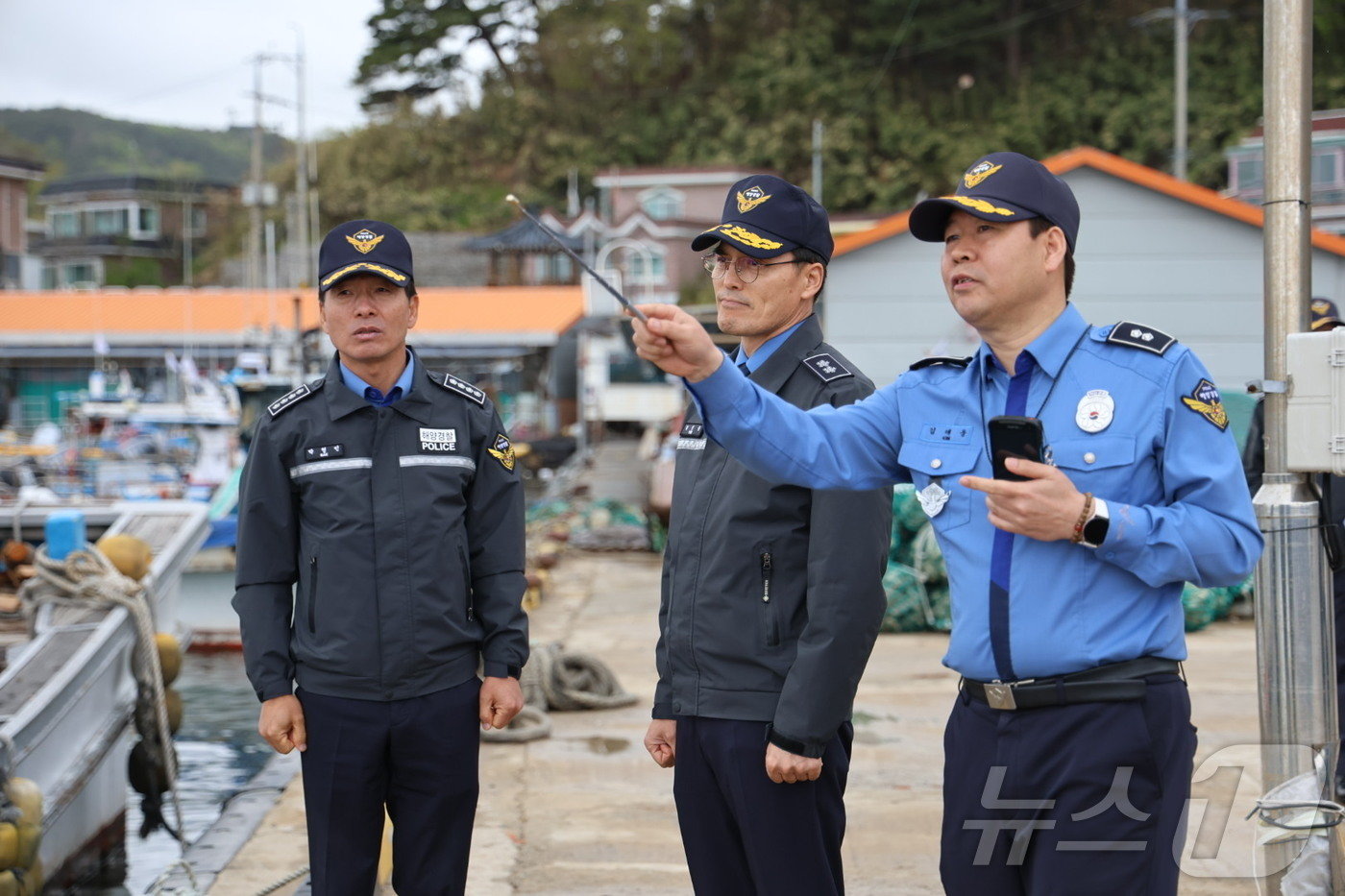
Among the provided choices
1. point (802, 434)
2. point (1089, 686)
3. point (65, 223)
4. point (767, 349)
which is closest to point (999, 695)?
point (1089, 686)

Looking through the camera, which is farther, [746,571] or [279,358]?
[279,358]

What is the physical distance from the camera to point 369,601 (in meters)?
3.18

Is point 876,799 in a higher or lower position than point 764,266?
lower

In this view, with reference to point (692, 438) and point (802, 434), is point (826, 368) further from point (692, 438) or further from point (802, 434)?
point (802, 434)

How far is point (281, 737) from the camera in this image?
321 cm

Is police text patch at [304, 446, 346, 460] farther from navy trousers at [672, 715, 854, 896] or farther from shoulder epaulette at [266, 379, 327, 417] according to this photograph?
navy trousers at [672, 715, 854, 896]

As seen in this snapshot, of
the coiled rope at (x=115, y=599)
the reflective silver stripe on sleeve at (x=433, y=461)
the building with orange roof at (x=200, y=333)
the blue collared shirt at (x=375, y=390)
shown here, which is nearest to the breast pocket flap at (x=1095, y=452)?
the reflective silver stripe on sleeve at (x=433, y=461)

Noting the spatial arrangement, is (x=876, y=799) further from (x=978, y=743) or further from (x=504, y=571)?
(x=978, y=743)

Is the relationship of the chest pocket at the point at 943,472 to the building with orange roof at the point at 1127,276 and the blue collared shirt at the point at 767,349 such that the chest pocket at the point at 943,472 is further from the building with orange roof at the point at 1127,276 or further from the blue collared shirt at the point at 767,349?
the building with orange roof at the point at 1127,276

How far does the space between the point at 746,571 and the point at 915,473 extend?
57cm

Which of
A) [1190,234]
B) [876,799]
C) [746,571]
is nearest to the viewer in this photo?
[746,571]

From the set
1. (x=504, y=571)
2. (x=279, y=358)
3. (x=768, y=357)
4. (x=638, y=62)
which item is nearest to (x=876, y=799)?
(x=504, y=571)

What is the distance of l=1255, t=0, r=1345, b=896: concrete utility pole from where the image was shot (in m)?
3.54

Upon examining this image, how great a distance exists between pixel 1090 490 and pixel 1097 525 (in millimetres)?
140
